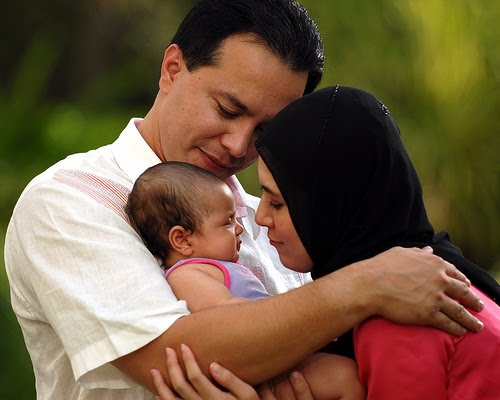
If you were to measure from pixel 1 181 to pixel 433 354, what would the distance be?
523 centimetres

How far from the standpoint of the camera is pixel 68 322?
3002 mm

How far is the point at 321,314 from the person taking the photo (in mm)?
2848

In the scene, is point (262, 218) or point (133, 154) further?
point (133, 154)

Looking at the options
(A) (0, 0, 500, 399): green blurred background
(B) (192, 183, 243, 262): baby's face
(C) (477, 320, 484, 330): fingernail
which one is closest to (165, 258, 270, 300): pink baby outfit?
(B) (192, 183, 243, 262): baby's face

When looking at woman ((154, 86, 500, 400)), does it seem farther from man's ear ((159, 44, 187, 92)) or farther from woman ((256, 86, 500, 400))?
man's ear ((159, 44, 187, 92))

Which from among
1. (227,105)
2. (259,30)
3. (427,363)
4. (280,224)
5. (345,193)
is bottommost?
(427,363)

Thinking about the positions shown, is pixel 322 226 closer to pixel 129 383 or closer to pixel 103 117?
pixel 129 383

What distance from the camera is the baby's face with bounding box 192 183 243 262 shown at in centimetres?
328

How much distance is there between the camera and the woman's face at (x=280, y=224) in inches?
125

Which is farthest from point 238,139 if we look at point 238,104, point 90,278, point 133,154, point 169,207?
point 90,278

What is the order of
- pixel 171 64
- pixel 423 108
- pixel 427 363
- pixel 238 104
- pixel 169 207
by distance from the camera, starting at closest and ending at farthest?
pixel 427 363 → pixel 169 207 → pixel 238 104 → pixel 171 64 → pixel 423 108

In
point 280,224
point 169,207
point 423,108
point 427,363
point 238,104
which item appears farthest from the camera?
point 423,108

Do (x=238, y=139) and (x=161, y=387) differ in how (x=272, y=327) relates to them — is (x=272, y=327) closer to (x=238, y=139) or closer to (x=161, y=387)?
(x=161, y=387)

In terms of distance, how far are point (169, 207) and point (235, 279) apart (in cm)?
30
